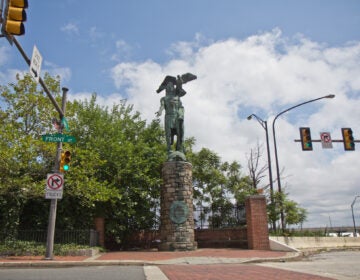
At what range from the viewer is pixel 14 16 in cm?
598

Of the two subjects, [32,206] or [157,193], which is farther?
[157,193]

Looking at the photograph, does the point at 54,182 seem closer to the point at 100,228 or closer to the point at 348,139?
the point at 100,228

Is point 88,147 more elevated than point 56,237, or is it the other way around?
point 88,147

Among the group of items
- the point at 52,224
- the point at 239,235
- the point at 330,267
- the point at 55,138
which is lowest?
the point at 330,267

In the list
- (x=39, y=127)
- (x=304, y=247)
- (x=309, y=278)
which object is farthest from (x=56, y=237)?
(x=304, y=247)

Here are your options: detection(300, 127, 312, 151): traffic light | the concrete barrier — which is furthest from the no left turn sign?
detection(300, 127, 312, 151): traffic light

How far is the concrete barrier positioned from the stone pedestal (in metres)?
4.16

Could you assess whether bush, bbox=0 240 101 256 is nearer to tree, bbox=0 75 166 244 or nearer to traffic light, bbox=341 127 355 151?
tree, bbox=0 75 166 244

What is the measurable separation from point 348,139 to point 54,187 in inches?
562

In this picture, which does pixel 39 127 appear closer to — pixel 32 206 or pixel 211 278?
pixel 32 206

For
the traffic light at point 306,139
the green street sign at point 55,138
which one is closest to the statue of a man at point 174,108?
the traffic light at point 306,139

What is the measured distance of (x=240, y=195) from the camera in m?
22.9

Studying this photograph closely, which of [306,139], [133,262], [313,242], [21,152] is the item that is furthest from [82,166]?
[313,242]

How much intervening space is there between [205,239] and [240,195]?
467cm
